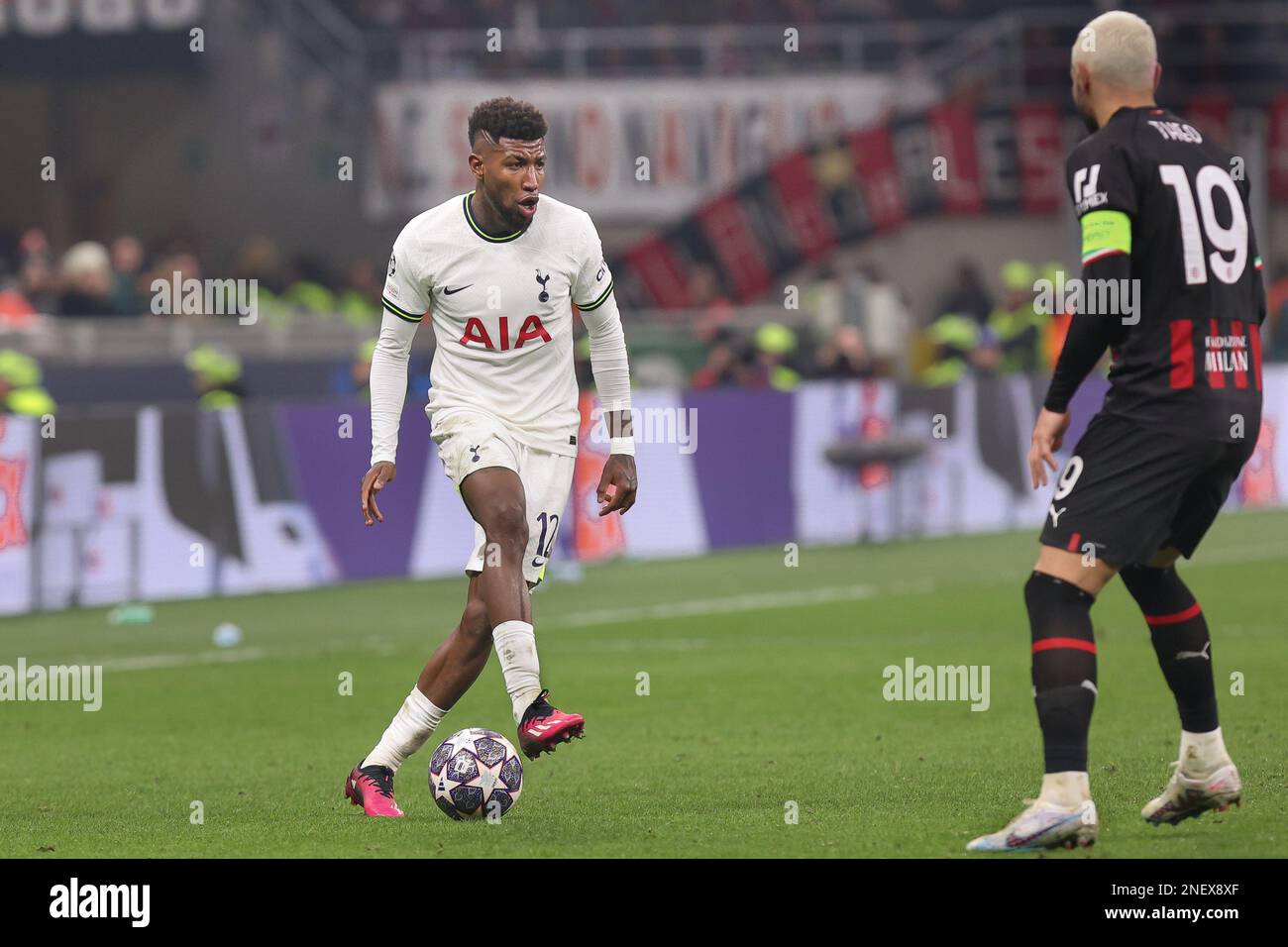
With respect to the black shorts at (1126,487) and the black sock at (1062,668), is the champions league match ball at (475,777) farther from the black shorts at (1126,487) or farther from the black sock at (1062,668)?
the black shorts at (1126,487)

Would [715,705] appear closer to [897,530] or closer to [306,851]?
[306,851]

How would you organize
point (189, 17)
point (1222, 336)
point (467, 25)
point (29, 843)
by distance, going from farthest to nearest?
point (467, 25)
point (189, 17)
point (29, 843)
point (1222, 336)

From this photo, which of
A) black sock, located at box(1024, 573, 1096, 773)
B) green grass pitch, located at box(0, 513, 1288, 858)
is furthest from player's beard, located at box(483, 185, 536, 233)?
black sock, located at box(1024, 573, 1096, 773)

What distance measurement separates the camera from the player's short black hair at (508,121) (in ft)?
25.0

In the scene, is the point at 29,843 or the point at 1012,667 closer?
the point at 29,843

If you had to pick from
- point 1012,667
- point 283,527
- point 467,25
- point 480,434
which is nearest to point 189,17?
point 467,25

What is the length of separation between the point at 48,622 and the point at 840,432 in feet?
26.8

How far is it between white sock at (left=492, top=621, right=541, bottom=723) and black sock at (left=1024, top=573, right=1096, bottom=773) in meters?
1.67

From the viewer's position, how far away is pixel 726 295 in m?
30.1

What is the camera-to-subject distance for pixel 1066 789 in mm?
6523

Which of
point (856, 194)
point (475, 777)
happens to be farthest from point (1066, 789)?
point (856, 194)

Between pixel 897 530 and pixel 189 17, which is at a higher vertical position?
pixel 189 17

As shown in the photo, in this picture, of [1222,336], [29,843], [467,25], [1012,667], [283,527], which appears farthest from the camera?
[467,25]

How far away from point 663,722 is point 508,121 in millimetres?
3655
